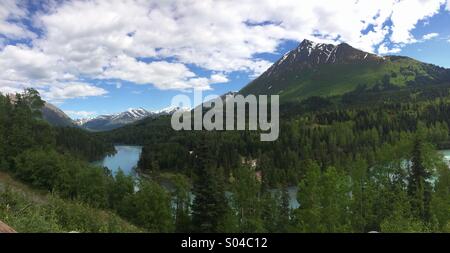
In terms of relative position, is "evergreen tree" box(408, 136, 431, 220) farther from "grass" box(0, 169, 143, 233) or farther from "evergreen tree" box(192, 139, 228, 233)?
"grass" box(0, 169, 143, 233)

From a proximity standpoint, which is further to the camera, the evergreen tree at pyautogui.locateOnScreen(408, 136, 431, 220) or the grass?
the evergreen tree at pyautogui.locateOnScreen(408, 136, 431, 220)

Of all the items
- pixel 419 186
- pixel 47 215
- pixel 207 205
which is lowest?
pixel 207 205

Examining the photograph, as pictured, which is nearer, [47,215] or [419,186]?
[47,215]

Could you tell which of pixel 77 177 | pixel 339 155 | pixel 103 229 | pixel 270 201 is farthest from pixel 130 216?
pixel 339 155

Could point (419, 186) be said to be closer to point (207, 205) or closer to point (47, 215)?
point (207, 205)

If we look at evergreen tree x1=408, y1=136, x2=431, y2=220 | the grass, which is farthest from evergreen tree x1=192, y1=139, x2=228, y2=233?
the grass

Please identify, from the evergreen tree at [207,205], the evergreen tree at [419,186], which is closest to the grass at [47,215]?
the evergreen tree at [207,205]

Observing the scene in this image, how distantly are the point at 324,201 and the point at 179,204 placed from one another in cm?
3063

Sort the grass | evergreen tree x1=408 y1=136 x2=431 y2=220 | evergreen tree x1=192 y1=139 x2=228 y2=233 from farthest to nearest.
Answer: evergreen tree x1=408 y1=136 x2=431 y2=220 → evergreen tree x1=192 y1=139 x2=228 y2=233 → the grass

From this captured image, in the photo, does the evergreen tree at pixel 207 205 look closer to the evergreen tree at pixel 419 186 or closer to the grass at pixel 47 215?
the evergreen tree at pixel 419 186

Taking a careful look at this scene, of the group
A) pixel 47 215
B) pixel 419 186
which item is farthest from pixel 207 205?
pixel 47 215
